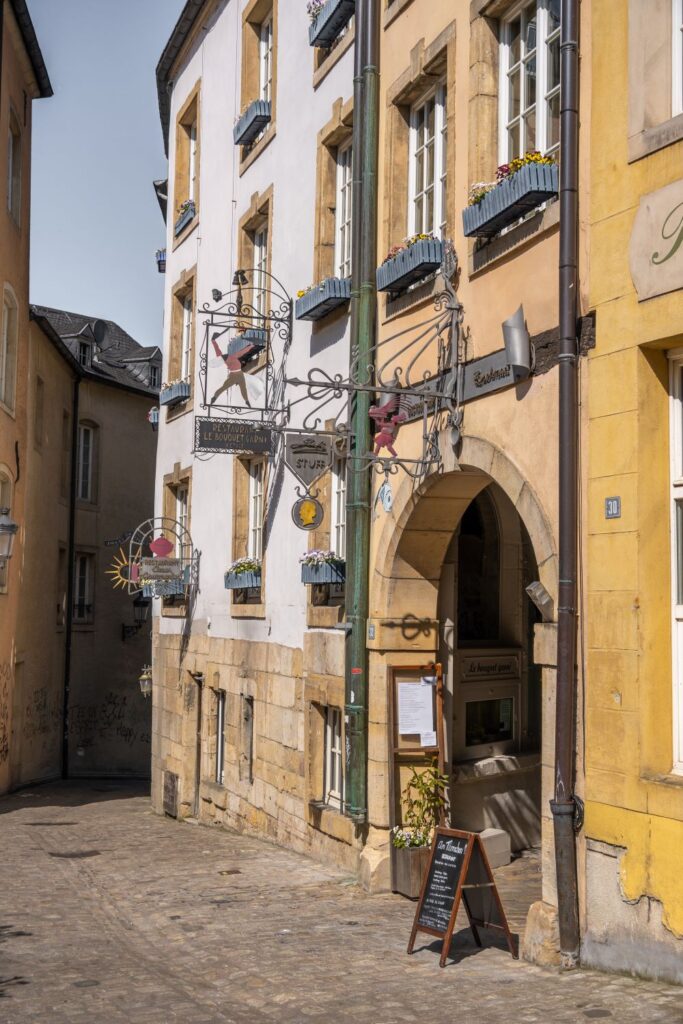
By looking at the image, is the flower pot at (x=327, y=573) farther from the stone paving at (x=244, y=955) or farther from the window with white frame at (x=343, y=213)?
the window with white frame at (x=343, y=213)

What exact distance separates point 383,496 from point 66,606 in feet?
58.1

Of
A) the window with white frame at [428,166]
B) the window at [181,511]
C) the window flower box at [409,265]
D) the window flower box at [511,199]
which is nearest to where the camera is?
the window flower box at [511,199]

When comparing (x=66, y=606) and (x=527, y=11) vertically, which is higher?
(x=527, y=11)

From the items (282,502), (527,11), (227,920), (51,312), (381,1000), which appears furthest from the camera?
(51,312)

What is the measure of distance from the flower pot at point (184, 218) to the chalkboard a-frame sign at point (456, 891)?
42.9ft

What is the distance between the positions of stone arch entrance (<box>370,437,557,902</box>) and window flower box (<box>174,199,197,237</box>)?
8.66 meters

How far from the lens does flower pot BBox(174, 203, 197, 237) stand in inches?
758

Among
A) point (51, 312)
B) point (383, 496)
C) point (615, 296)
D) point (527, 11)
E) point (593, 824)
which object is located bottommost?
point (593, 824)

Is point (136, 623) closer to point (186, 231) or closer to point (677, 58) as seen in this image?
point (186, 231)

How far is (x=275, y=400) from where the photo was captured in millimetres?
14805

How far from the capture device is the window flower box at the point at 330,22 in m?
12.7

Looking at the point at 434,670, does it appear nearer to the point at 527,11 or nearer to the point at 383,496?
the point at 383,496

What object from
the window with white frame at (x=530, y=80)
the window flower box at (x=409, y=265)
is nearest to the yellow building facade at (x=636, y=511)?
the window with white frame at (x=530, y=80)

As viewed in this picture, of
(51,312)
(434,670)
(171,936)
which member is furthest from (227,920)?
(51,312)
